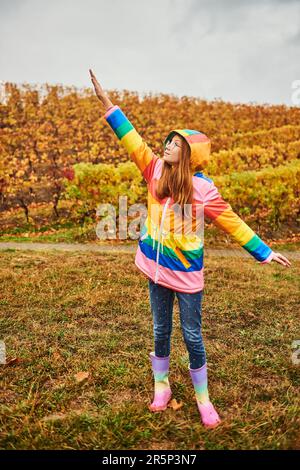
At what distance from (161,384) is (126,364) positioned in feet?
1.85

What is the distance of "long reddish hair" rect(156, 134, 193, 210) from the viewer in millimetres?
2527

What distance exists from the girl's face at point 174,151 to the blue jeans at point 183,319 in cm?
71

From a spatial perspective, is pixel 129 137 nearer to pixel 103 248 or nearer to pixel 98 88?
pixel 98 88

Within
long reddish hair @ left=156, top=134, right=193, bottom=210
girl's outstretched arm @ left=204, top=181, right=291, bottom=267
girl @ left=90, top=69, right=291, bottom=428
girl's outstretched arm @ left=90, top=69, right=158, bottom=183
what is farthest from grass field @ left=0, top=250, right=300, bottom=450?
girl's outstretched arm @ left=90, top=69, right=158, bottom=183

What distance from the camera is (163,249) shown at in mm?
2605

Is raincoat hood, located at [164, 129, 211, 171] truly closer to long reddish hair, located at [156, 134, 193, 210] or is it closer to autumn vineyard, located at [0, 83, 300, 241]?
long reddish hair, located at [156, 134, 193, 210]

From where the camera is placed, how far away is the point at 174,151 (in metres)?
2.58

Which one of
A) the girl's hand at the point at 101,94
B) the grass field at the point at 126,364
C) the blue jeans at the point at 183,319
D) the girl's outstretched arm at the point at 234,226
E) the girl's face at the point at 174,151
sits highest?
the girl's hand at the point at 101,94

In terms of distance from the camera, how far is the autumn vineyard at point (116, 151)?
967cm

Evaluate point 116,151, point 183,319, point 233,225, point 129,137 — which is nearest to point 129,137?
point 129,137

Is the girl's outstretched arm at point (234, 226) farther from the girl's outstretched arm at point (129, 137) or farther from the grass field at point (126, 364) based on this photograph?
the grass field at point (126, 364)

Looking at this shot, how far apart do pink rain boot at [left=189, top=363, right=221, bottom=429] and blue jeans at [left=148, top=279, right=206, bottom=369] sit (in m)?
0.04

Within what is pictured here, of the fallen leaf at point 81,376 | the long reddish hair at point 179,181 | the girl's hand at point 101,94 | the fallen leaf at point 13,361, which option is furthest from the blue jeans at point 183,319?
the fallen leaf at point 13,361

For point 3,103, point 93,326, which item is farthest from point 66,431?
point 3,103
